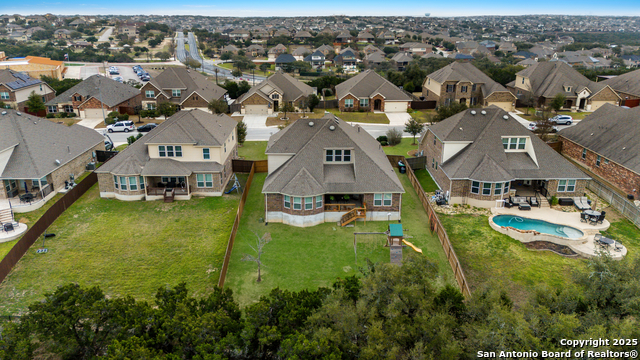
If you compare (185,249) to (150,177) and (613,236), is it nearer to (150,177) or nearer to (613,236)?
(150,177)

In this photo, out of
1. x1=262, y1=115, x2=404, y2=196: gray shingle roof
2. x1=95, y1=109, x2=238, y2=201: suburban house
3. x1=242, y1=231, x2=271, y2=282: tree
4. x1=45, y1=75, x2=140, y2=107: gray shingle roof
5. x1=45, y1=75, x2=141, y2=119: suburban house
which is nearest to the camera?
x1=242, y1=231, x2=271, y2=282: tree

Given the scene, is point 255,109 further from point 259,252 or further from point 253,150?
point 259,252

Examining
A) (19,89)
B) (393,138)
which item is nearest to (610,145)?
(393,138)

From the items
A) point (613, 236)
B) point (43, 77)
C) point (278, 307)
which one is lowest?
point (613, 236)

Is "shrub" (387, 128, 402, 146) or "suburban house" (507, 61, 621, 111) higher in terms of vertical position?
"suburban house" (507, 61, 621, 111)

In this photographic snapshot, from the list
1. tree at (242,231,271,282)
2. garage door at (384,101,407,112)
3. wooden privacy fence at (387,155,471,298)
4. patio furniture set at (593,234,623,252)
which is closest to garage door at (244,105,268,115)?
garage door at (384,101,407,112)

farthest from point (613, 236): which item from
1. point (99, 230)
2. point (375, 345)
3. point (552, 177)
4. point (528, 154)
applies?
point (99, 230)

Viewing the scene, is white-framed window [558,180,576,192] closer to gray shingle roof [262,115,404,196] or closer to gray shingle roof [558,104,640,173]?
gray shingle roof [558,104,640,173]
